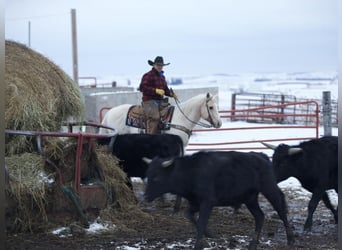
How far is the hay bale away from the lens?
6098 mm

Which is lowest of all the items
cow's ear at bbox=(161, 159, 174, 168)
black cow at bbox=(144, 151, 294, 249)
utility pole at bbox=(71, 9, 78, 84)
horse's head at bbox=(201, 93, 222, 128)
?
black cow at bbox=(144, 151, 294, 249)

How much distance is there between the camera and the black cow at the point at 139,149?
7.28 metres

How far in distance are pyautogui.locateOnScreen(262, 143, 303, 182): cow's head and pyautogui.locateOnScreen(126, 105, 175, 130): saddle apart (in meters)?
3.29

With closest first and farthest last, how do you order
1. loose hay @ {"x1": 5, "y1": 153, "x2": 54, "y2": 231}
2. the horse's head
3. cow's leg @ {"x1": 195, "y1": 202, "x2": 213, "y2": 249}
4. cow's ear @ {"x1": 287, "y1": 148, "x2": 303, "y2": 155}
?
cow's leg @ {"x1": 195, "y1": 202, "x2": 213, "y2": 249}, loose hay @ {"x1": 5, "y1": 153, "x2": 54, "y2": 231}, cow's ear @ {"x1": 287, "y1": 148, "x2": 303, "y2": 155}, the horse's head

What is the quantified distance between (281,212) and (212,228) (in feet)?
2.68

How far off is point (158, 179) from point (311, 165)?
209 cm

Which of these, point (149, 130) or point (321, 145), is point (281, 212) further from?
point (149, 130)

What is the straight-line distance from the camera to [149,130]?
950 centimetres

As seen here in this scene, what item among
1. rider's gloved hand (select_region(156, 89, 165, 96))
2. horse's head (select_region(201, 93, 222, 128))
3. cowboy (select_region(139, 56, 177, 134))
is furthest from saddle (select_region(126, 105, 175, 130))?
horse's head (select_region(201, 93, 222, 128))

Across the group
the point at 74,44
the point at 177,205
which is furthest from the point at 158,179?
the point at 74,44

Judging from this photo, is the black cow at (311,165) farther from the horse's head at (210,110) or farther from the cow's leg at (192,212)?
the horse's head at (210,110)

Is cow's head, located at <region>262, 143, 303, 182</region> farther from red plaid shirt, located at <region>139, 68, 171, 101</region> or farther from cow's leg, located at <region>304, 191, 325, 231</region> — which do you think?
red plaid shirt, located at <region>139, 68, 171, 101</region>

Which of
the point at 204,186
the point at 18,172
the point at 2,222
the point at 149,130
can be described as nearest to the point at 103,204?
the point at 18,172

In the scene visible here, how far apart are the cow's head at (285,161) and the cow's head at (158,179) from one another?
1706 mm
